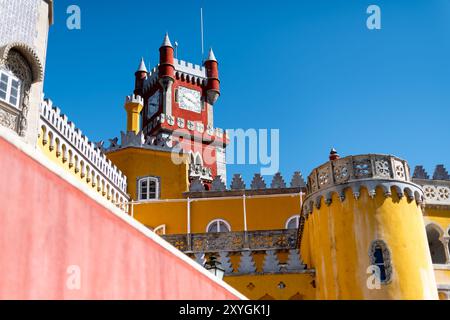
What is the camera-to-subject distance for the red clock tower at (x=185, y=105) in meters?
45.4

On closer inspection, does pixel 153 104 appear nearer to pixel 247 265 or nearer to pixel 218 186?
pixel 218 186

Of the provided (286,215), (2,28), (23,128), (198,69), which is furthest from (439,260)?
(198,69)

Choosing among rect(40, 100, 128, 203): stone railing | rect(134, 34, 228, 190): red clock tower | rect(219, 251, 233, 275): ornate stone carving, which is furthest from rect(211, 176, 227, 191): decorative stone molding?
rect(134, 34, 228, 190): red clock tower

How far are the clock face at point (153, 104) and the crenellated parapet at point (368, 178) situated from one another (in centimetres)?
3244

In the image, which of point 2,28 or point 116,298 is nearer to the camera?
point 116,298

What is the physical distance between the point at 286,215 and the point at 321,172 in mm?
10161

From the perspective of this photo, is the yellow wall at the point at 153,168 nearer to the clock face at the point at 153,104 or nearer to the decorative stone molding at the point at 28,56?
the decorative stone molding at the point at 28,56

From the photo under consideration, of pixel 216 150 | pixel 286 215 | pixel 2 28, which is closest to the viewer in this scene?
pixel 2 28

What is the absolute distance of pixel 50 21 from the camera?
1980 centimetres

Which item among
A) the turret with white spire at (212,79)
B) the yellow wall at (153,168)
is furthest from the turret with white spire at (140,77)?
the yellow wall at (153,168)

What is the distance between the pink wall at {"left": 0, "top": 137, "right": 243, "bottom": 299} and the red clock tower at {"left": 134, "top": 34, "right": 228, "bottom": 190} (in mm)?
35214

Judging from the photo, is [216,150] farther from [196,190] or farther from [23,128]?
[23,128]

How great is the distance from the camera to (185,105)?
4856 cm

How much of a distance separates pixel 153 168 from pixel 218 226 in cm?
516
